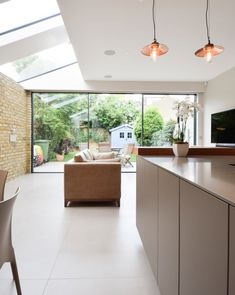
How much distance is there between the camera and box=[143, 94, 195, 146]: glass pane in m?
8.03

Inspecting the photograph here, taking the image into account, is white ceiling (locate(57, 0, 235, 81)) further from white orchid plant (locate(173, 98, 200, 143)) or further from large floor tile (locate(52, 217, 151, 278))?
large floor tile (locate(52, 217, 151, 278))

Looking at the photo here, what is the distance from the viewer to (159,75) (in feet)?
22.6

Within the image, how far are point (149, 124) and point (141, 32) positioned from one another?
4083mm

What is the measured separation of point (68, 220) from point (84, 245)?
0.84m

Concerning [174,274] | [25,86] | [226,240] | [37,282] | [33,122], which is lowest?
[37,282]

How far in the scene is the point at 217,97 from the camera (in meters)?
6.93

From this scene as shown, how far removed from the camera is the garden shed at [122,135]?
26.5ft

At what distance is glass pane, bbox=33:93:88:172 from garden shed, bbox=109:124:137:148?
1117 mm

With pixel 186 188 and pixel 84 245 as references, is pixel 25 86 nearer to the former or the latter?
pixel 84 245

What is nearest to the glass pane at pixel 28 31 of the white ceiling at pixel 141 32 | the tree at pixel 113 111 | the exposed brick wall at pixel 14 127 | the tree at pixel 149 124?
the white ceiling at pixel 141 32

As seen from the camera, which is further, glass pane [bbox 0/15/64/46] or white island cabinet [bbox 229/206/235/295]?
glass pane [bbox 0/15/64/46]

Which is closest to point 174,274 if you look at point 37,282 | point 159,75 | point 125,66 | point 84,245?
point 37,282

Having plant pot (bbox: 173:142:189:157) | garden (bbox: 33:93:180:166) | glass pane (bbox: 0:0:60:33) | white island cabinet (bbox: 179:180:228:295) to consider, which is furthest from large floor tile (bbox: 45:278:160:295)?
garden (bbox: 33:93:180:166)

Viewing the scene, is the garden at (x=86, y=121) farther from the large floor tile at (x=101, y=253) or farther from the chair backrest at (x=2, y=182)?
the chair backrest at (x=2, y=182)
